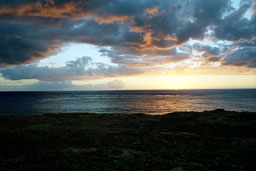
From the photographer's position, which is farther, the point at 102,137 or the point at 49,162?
the point at 102,137

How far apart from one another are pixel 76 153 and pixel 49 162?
2.13 m

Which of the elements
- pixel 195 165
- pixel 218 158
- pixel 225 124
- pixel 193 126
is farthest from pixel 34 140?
pixel 225 124

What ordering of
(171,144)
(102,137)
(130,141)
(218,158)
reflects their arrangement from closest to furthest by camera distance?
(218,158)
(171,144)
(130,141)
(102,137)

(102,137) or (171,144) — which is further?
(102,137)

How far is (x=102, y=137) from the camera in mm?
16375

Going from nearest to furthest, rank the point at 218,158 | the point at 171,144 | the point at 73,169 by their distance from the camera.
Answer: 1. the point at 73,169
2. the point at 218,158
3. the point at 171,144

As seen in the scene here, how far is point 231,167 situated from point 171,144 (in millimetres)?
5101

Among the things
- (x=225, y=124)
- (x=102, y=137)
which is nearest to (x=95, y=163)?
(x=102, y=137)

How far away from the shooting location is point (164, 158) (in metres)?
10.5

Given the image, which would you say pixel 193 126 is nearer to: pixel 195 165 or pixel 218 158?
pixel 218 158

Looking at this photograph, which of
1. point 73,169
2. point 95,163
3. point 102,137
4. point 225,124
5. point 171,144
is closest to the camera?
point 73,169

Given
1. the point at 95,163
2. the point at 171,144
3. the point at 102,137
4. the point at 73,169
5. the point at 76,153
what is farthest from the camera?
the point at 102,137

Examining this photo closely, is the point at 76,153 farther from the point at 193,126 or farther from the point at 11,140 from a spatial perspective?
the point at 193,126

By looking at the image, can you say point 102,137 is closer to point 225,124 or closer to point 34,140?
point 34,140
